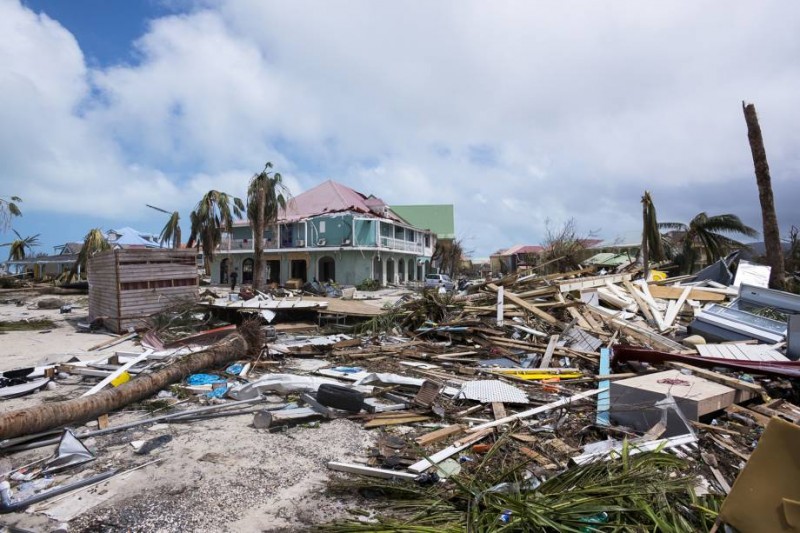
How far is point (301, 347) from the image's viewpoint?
9289 mm

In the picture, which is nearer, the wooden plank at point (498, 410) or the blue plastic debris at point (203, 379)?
the wooden plank at point (498, 410)

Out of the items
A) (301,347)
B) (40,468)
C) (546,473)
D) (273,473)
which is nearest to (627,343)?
(546,473)

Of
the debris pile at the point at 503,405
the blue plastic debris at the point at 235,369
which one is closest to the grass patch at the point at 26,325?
the debris pile at the point at 503,405

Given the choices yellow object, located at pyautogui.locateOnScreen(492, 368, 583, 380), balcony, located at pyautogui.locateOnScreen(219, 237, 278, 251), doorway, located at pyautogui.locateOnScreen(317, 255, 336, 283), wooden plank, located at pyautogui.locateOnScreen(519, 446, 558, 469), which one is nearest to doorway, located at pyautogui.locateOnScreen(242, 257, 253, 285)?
balcony, located at pyautogui.locateOnScreen(219, 237, 278, 251)

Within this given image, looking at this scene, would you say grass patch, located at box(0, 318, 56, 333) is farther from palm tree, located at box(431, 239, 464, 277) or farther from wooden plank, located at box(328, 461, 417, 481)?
palm tree, located at box(431, 239, 464, 277)

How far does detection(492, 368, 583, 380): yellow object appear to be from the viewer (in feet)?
22.8

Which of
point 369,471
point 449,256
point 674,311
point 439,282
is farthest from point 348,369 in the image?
point 449,256

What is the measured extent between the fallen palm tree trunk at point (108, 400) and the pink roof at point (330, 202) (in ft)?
95.7

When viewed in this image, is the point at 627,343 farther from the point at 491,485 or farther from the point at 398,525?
the point at 398,525

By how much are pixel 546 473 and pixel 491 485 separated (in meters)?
0.56

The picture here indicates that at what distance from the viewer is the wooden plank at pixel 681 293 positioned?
36.1 feet

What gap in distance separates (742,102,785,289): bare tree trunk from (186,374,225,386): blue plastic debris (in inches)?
558

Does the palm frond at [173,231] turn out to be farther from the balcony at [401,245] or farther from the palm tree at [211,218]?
the balcony at [401,245]

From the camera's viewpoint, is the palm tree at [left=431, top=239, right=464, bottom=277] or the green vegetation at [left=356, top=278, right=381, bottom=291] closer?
the green vegetation at [left=356, top=278, right=381, bottom=291]
